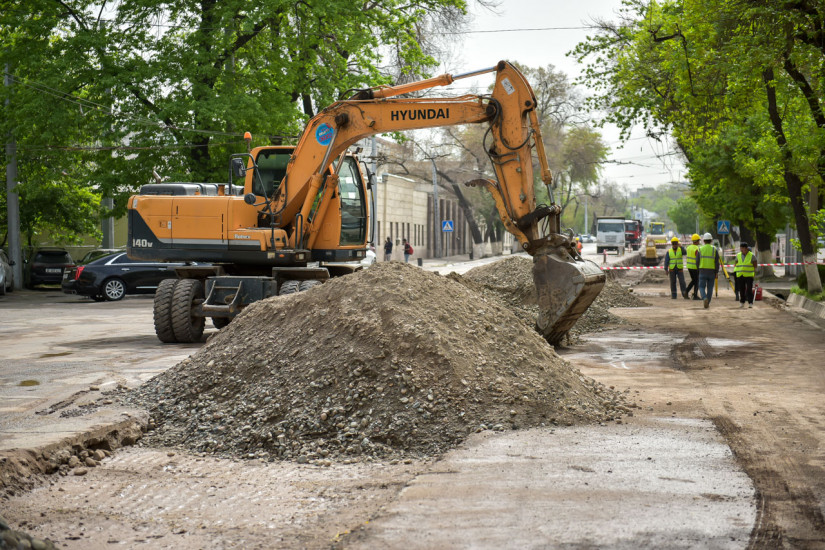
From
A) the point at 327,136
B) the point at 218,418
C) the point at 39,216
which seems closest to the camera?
the point at 218,418

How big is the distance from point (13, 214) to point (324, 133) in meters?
Result: 20.6

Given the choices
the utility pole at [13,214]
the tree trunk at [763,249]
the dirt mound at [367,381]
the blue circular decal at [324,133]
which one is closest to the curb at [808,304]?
the blue circular decal at [324,133]

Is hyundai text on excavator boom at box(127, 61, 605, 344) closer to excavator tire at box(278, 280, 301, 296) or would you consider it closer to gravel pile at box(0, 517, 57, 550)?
excavator tire at box(278, 280, 301, 296)

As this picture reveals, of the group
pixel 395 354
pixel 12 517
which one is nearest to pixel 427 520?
pixel 12 517

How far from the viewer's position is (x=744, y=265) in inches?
885

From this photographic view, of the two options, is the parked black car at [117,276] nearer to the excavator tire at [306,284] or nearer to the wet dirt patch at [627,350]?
the excavator tire at [306,284]

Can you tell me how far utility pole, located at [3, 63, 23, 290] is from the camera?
31.0m

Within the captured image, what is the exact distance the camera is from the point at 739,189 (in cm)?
3628

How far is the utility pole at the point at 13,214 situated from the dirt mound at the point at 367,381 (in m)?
24.0

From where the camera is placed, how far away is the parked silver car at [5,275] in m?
28.9

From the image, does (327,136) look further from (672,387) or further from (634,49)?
(634,49)

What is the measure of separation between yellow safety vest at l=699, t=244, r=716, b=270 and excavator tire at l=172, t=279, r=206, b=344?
43.0 ft

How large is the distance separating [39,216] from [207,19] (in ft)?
38.8

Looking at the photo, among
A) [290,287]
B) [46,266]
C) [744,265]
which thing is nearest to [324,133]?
[290,287]
